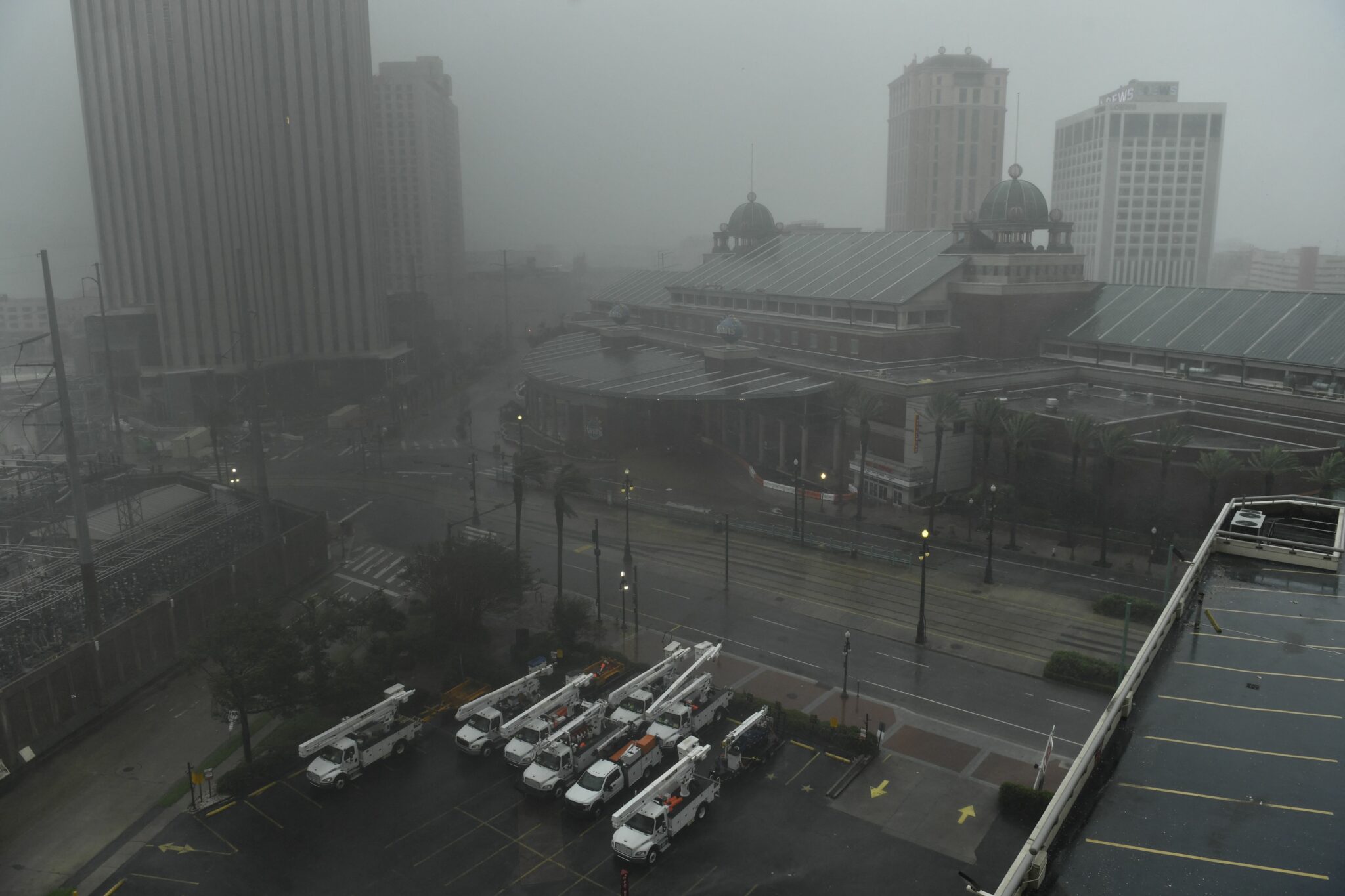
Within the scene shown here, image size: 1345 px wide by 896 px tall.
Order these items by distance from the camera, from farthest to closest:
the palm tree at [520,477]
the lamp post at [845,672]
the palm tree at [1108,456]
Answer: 1. the palm tree at [1108,456]
2. the palm tree at [520,477]
3. the lamp post at [845,672]

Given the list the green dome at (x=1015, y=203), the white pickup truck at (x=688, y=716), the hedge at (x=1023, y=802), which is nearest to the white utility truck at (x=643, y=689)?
the white pickup truck at (x=688, y=716)

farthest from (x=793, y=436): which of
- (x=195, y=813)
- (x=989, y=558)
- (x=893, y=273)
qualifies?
(x=195, y=813)

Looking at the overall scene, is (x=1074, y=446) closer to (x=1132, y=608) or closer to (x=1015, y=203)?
(x=1132, y=608)

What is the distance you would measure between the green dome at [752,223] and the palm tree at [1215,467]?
75.1 m

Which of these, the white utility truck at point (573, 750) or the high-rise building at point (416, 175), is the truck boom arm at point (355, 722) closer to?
the white utility truck at point (573, 750)

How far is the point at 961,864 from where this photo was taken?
85.7 feet

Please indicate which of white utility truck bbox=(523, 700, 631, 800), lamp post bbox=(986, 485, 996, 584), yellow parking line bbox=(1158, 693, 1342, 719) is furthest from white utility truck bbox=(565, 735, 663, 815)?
lamp post bbox=(986, 485, 996, 584)

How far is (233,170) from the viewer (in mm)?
87125

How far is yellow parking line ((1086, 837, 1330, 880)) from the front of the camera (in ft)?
42.1

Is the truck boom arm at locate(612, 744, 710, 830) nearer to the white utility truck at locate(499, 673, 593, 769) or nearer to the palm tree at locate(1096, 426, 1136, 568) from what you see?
the white utility truck at locate(499, 673, 593, 769)

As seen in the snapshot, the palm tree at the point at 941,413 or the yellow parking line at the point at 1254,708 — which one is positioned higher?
the yellow parking line at the point at 1254,708

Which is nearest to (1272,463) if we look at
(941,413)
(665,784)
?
(941,413)

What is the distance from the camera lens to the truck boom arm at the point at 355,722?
31.4 meters

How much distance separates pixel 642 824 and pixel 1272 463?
121 feet
